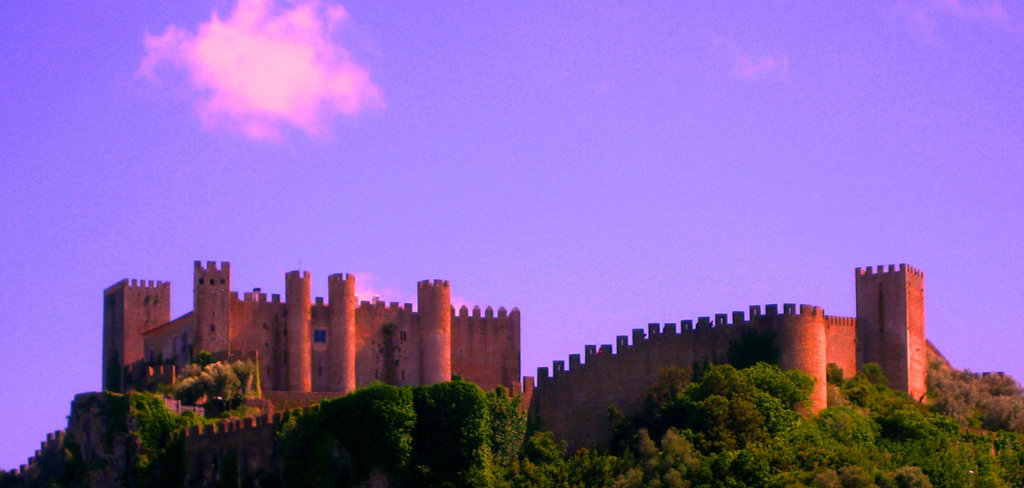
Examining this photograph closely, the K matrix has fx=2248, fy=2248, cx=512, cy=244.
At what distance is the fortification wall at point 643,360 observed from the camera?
64.2 metres

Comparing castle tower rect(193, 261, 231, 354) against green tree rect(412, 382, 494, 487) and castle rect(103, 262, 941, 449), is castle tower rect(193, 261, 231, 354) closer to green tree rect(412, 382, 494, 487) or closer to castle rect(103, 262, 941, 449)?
castle rect(103, 262, 941, 449)

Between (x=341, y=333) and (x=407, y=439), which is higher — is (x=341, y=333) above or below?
above

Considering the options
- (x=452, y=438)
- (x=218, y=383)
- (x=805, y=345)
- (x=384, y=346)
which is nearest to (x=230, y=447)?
(x=218, y=383)

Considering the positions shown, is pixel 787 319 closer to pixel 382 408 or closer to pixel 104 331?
pixel 382 408

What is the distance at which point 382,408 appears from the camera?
200 feet

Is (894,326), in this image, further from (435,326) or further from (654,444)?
(435,326)

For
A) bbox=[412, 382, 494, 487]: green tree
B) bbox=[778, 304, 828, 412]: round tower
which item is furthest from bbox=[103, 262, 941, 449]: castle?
bbox=[412, 382, 494, 487]: green tree

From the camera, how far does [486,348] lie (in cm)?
7700

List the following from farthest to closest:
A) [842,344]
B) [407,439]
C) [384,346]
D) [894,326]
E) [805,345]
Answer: [384,346], [894,326], [842,344], [805,345], [407,439]

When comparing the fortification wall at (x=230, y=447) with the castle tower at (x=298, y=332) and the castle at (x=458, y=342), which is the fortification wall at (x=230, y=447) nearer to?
the castle at (x=458, y=342)

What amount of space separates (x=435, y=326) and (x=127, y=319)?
1102 centimetres

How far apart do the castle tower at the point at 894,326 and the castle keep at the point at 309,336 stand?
11.4m

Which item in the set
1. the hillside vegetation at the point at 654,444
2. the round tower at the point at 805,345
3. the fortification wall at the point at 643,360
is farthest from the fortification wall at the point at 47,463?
the round tower at the point at 805,345

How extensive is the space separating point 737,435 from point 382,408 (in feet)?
31.6
